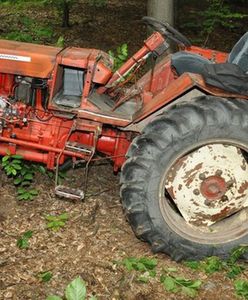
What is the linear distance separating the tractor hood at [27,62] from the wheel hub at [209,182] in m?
1.36

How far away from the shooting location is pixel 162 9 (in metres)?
6.82

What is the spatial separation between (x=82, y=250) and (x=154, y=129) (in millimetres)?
1162

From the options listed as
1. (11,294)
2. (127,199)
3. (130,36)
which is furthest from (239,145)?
(130,36)

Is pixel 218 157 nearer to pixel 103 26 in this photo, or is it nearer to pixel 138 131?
pixel 138 131

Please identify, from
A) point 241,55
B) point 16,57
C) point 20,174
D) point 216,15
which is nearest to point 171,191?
point 241,55

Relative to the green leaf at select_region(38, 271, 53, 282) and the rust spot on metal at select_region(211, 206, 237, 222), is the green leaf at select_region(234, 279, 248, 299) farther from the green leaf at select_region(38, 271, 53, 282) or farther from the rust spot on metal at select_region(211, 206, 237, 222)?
the green leaf at select_region(38, 271, 53, 282)

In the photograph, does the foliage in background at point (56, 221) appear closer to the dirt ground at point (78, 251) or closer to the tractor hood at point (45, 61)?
the dirt ground at point (78, 251)

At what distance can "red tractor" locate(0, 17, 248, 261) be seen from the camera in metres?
3.85

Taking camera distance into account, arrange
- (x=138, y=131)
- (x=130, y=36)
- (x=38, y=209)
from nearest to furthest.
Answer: (x=138, y=131) < (x=38, y=209) < (x=130, y=36)

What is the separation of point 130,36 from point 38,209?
5.90m

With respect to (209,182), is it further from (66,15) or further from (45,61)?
(66,15)

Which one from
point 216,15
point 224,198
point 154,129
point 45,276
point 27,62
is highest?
point 216,15

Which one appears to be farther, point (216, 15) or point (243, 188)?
point (216, 15)

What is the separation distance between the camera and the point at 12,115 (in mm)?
4434
